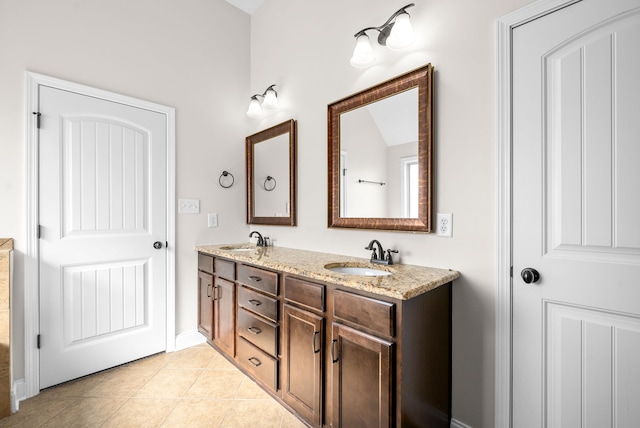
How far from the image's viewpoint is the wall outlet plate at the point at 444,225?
5.16ft

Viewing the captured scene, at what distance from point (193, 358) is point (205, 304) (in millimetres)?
433

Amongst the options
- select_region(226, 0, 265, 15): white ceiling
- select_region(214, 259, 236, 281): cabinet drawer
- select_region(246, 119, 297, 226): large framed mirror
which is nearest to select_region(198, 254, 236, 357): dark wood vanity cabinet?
select_region(214, 259, 236, 281): cabinet drawer

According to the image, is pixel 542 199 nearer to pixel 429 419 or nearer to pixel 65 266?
pixel 429 419

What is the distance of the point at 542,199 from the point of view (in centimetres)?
130

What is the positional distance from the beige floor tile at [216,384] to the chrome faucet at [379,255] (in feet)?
4.25

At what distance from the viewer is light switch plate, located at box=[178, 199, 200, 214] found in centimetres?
260

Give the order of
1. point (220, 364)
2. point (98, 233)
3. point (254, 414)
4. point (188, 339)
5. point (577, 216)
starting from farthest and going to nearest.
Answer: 1. point (188, 339)
2. point (220, 364)
3. point (98, 233)
4. point (254, 414)
5. point (577, 216)

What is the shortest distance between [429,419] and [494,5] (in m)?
1.98

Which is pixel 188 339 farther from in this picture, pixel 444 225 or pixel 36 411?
pixel 444 225

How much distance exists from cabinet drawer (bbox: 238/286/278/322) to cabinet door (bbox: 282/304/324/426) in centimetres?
11

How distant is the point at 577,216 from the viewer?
48.2 inches

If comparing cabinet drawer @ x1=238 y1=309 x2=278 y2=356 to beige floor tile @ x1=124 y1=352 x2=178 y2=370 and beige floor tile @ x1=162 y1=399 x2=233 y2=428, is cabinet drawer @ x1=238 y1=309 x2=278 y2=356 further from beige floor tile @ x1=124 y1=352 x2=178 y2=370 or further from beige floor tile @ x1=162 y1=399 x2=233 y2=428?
beige floor tile @ x1=124 y1=352 x2=178 y2=370

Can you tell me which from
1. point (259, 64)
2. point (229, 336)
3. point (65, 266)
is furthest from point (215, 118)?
point (229, 336)

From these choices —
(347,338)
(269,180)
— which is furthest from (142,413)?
(269,180)
